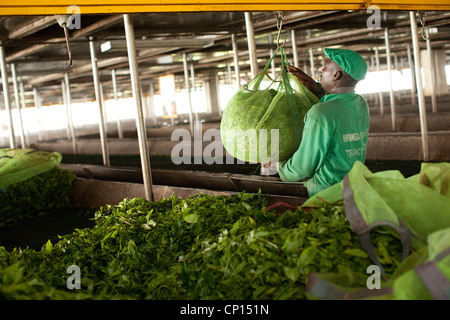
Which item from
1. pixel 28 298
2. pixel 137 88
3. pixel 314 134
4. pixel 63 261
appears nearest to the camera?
pixel 28 298

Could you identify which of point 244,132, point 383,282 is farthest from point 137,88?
point 383,282

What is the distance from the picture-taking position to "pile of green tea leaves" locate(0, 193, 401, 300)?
189 cm

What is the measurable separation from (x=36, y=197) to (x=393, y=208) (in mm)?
5255

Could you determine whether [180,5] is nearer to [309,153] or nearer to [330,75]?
[330,75]

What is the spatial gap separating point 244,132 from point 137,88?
1459 millimetres

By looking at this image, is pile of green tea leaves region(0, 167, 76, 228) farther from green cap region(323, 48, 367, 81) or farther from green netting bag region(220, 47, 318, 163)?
green cap region(323, 48, 367, 81)

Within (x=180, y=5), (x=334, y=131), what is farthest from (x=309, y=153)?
(x=180, y=5)

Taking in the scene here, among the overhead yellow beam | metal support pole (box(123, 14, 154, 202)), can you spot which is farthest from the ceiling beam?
the overhead yellow beam

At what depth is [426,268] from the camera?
155 cm

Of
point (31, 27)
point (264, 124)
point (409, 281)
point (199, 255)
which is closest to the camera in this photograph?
point (409, 281)

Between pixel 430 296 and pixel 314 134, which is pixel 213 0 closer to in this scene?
pixel 314 134

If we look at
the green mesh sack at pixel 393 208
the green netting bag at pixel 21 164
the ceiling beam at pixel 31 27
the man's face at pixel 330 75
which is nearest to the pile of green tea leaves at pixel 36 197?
the green netting bag at pixel 21 164

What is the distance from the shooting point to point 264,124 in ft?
8.53

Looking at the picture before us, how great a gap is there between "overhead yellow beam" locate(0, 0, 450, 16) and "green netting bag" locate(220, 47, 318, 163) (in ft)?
1.43
